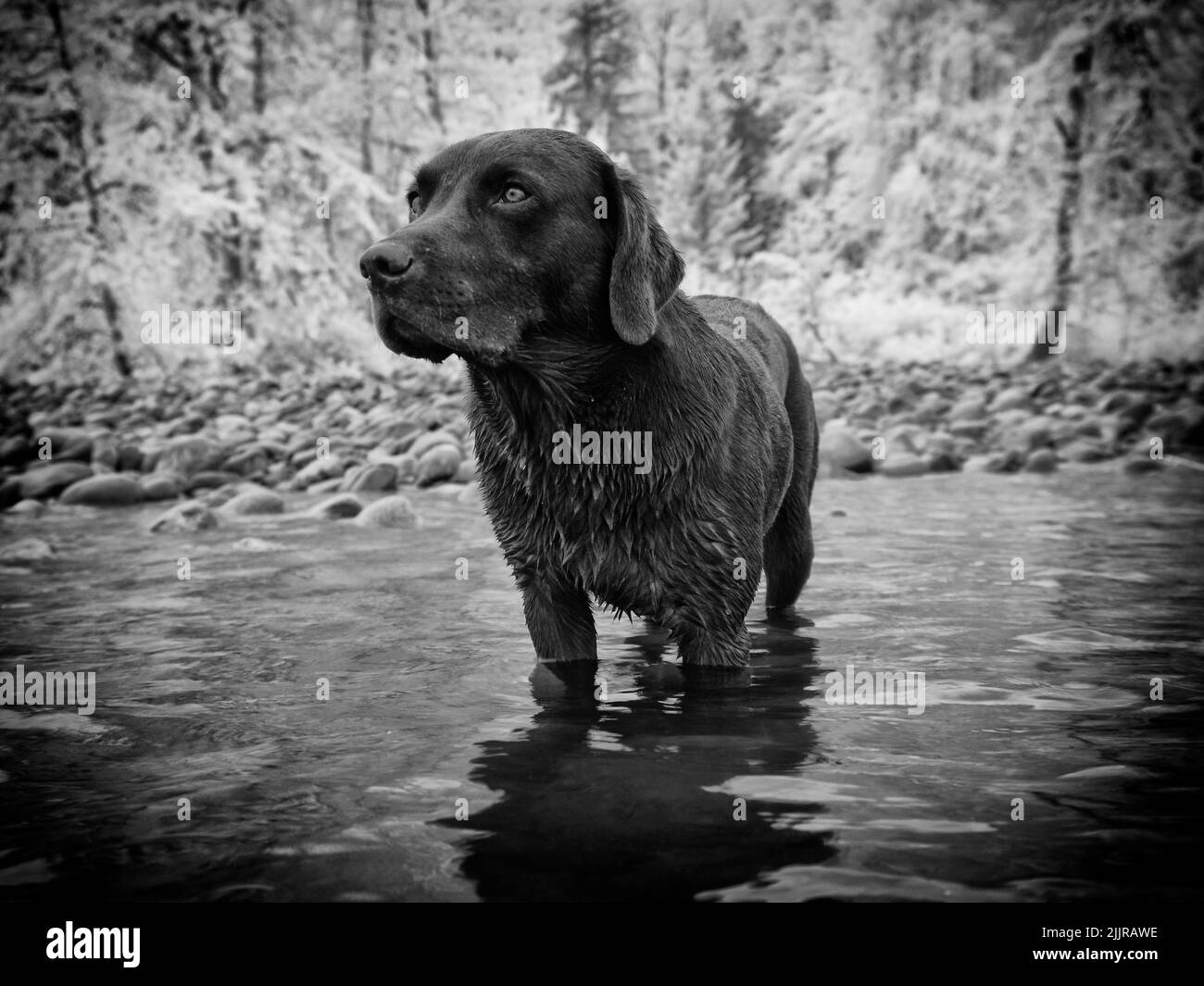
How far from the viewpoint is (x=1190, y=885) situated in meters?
2.62

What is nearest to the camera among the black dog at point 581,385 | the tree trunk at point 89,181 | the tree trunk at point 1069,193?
the black dog at point 581,385

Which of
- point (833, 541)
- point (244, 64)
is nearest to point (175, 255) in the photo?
point (244, 64)

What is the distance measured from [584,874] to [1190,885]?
4.57ft

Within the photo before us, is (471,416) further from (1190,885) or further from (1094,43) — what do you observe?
(1094,43)

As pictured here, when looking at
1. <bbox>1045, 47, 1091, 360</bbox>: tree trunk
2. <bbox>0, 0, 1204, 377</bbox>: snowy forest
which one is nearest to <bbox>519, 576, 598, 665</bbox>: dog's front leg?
<bbox>0, 0, 1204, 377</bbox>: snowy forest

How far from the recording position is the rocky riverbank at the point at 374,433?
10.7 metres

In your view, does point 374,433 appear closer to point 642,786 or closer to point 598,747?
point 598,747

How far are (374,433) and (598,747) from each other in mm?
10611

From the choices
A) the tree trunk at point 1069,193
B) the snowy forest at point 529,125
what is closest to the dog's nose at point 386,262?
the snowy forest at point 529,125

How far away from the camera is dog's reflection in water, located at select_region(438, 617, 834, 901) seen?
2732mm

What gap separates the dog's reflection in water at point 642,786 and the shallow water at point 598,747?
1cm

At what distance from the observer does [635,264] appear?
4.04 metres

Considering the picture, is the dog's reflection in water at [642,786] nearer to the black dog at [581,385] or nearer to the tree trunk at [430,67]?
Answer: the black dog at [581,385]
